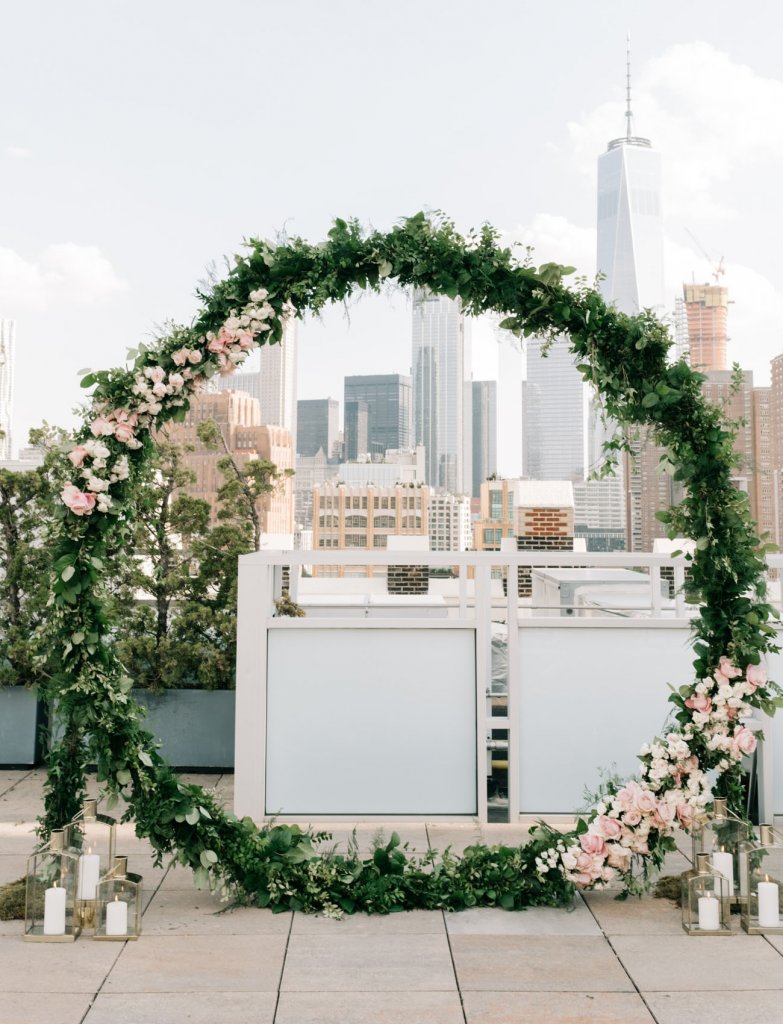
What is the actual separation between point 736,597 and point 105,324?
267ft

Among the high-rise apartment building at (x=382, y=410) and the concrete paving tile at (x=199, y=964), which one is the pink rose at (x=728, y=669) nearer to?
the concrete paving tile at (x=199, y=964)

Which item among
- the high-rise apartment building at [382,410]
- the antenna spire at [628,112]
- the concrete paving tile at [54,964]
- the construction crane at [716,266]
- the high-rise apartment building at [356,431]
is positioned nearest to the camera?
the concrete paving tile at [54,964]

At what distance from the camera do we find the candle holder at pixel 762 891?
10.6 ft

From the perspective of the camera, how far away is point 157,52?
108ft

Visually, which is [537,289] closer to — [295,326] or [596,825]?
[295,326]

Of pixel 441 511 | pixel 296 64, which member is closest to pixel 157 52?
pixel 296 64

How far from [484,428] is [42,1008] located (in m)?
161

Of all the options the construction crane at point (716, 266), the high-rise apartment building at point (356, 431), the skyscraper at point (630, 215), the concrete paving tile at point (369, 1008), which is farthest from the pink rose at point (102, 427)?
the skyscraper at point (630, 215)

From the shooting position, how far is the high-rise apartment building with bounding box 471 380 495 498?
15360 centimetres

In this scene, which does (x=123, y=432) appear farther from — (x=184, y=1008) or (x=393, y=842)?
(x=184, y=1008)

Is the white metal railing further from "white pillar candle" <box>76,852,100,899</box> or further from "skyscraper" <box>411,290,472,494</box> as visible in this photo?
"skyscraper" <box>411,290,472,494</box>

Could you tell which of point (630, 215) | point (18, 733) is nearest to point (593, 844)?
point (18, 733)

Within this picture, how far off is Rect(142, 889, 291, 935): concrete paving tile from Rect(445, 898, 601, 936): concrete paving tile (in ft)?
1.91

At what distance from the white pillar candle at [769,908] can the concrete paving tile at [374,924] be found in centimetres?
104
